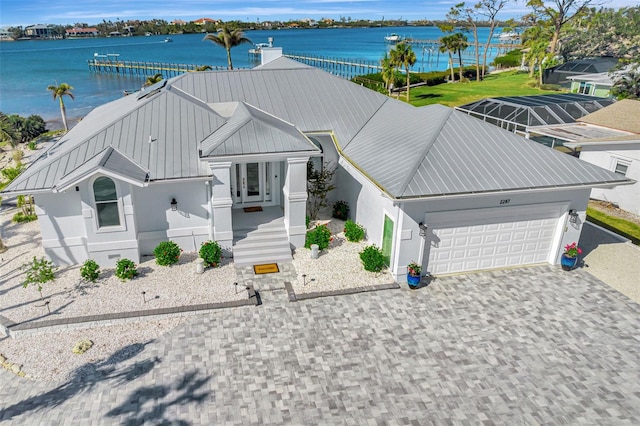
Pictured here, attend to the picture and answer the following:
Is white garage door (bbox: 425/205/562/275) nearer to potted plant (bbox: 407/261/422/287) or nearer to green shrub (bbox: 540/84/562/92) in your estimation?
potted plant (bbox: 407/261/422/287)

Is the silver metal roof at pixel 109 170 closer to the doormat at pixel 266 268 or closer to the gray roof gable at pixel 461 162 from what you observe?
the doormat at pixel 266 268

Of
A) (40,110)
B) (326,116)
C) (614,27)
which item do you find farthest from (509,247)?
(614,27)

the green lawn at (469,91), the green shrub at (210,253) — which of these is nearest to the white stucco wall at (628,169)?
the green shrub at (210,253)

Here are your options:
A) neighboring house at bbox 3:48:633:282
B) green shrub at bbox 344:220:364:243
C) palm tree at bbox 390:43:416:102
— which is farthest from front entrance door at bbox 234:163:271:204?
palm tree at bbox 390:43:416:102

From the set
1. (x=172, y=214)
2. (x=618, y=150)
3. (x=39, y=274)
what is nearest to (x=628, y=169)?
(x=618, y=150)

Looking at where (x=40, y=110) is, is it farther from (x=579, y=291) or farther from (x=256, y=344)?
(x=579, y=291)

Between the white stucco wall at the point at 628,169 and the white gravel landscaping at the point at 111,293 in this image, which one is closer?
the white gravel landscaping at the point at 111,293
